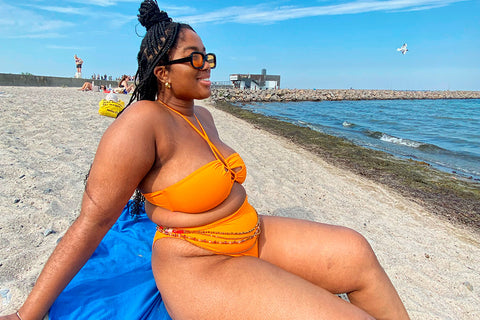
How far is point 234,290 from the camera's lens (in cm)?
140

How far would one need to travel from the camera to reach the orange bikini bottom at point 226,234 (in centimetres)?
159

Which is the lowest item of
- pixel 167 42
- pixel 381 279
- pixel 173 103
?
pixel 381 279

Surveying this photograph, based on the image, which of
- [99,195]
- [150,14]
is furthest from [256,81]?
[99,195]

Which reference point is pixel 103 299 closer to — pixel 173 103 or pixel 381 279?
pixel 173 103

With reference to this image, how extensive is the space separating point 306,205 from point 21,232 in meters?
3.51

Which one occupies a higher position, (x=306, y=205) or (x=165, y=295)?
(x=165, y=295)

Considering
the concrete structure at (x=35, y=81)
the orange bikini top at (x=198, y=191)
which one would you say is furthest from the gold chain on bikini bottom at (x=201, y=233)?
the concrete structure at (x=35, y=81)

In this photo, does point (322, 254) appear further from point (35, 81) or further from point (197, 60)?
point (35, 81)

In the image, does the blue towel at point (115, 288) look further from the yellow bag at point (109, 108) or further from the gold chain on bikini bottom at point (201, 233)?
the yellow bag at point (109, 108)

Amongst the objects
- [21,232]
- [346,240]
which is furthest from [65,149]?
[346,240]

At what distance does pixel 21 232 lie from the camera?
2.82 m

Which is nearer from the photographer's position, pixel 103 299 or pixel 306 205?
pixel 103 299

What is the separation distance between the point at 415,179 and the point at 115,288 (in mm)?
6853

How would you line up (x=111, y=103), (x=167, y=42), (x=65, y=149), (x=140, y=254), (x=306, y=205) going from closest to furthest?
(x=167, y=42) → (x=140, y=254) → (x=306, y=205) → (x=65, y=149) → (x=111, y=103)
